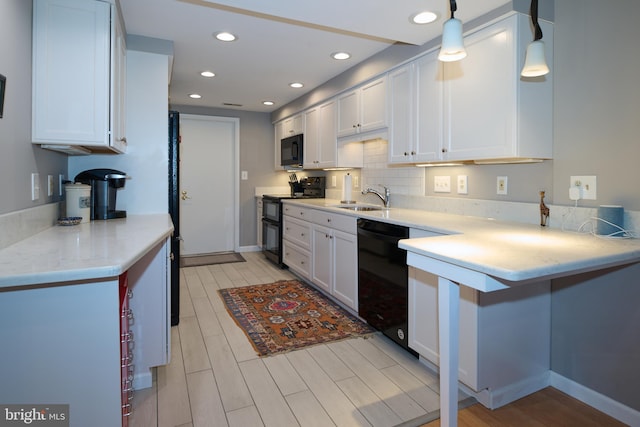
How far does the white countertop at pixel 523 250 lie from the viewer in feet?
3.70

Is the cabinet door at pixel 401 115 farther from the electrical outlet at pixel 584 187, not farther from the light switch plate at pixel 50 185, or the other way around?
the light switch plate at pixel 50 185

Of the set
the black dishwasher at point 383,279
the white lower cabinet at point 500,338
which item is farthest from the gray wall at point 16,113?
the white lower cabinet at point 500,338

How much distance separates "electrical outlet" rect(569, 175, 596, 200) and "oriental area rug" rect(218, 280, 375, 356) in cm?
159

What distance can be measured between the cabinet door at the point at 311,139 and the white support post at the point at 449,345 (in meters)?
2.93

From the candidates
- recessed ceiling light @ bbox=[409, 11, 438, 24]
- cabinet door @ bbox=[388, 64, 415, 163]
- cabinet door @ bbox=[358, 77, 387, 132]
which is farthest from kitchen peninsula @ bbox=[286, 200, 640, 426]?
cabinet door @ bbox=[358, 77, 387, 132]

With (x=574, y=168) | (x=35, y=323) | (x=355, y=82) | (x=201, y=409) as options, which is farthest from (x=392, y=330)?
(x=355, y=82)

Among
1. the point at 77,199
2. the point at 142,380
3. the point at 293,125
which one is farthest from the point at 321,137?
the point at 142,380

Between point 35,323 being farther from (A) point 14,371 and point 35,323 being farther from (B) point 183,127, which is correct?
(B) point 183,127

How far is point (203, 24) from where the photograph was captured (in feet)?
→ 8.35

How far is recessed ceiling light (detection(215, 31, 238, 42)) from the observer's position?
2.69m

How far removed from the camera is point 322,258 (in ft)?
11.1

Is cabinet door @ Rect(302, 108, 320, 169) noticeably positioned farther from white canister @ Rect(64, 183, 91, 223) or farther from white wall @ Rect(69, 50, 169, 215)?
white canister @ Rect(64, 183, 91, 223)

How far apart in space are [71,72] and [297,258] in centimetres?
266

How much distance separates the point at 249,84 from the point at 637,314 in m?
3.79
